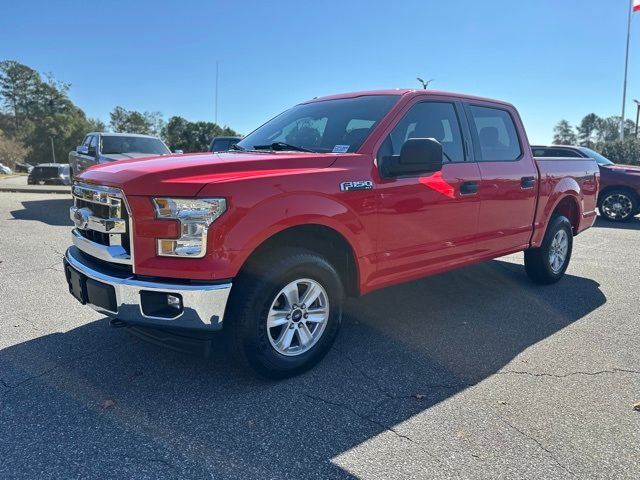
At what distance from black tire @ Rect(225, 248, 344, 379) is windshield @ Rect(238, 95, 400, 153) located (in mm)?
971

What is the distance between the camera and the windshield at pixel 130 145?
11.6 meters

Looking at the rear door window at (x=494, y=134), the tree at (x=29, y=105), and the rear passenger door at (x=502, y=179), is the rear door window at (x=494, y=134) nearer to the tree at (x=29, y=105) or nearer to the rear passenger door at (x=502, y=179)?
the rear passenger door at (x=502, y=179)

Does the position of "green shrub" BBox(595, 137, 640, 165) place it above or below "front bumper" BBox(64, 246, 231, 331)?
above

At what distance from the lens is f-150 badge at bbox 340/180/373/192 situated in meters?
3.33

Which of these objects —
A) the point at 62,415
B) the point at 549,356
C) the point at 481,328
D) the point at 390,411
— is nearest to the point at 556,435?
the point at 390,411

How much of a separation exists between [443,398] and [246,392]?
1219mm

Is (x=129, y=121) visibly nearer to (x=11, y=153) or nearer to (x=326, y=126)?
(x=11, y=153)

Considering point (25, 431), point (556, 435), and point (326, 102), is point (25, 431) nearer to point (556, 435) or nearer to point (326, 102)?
point (556, 435)

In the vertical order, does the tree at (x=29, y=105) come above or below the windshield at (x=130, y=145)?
above

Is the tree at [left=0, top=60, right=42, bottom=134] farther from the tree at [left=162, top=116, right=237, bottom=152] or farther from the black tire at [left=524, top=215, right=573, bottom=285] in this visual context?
the black tire at [left=524, top=215, right=573, bottom=285]

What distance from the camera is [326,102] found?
446 centimetres

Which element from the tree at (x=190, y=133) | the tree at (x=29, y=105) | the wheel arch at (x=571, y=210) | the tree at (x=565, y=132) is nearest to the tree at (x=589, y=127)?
the tree at (x=565, y=132)

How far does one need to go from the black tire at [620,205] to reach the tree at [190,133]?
55934 mm

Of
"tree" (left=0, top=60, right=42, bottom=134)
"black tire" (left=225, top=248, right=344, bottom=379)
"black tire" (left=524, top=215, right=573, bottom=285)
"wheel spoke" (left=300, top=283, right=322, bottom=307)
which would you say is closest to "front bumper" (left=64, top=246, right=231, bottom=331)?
"black tire" (left=225, top=248, right=344, bottom=379)
